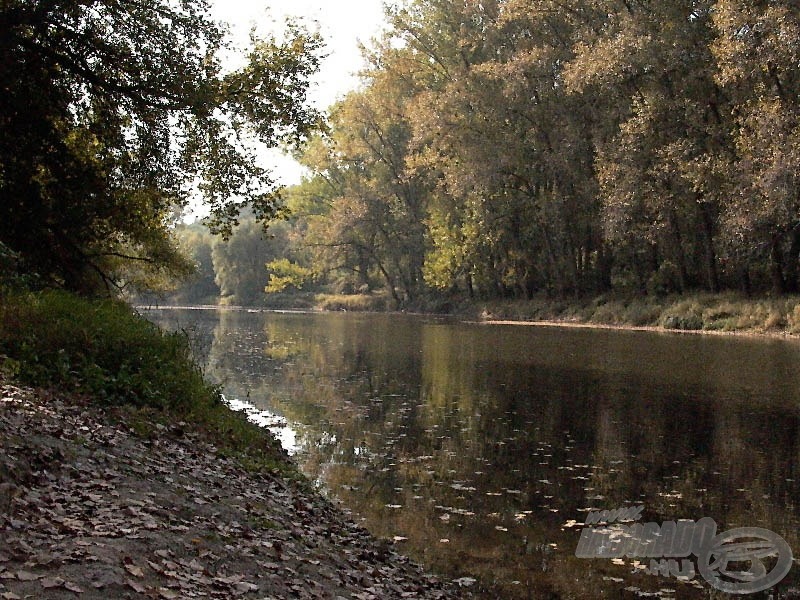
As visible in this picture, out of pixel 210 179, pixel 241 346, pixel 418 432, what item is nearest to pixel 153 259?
pixel 210 179

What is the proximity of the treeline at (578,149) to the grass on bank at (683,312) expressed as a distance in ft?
5.15

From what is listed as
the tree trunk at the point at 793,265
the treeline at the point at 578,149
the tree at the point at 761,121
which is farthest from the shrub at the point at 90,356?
the tree trunk at the point at 793,265

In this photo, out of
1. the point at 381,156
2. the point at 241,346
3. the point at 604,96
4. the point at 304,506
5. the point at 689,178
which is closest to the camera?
the point at 304,506

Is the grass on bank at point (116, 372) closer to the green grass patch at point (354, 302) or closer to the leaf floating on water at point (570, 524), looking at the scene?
the leaf floating on water at point (570, 524)

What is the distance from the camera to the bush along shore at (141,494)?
630cm

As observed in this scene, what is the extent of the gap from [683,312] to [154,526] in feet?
135

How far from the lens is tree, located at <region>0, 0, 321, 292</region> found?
63.2ft

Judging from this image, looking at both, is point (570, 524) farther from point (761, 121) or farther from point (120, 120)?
point (761, 121)

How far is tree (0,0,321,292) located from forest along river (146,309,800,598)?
5.50 m

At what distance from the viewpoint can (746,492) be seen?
11.6 meters

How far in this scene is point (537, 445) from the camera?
49.2ft

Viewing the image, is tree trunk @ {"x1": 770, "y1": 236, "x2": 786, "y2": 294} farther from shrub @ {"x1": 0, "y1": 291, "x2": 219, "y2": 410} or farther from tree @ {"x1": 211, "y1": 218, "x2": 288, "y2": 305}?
tree @ {"x1": 211, "y1": 218, "x2": 288, "y2": 305}

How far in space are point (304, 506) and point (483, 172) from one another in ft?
147

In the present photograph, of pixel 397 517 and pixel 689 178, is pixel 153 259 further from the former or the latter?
pixel 689 178
